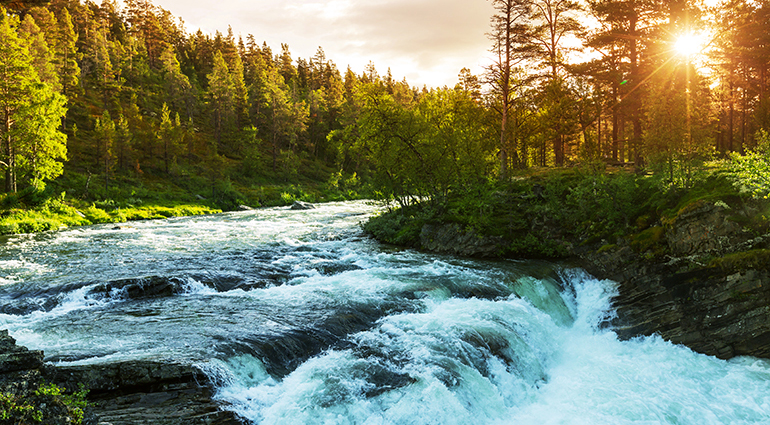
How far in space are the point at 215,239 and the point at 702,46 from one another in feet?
112

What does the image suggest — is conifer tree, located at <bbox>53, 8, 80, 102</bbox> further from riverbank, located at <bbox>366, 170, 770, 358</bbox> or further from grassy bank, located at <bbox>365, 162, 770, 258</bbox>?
riverbank, located at <bbox>366, 170, 770, 358</bbox>

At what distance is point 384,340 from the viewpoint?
33.0 ft

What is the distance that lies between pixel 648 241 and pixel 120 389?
1730 cm

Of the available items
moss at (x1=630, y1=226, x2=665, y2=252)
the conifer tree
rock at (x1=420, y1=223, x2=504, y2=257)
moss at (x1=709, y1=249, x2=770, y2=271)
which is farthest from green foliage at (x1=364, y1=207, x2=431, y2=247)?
the conifer tree

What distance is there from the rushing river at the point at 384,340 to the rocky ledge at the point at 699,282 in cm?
61

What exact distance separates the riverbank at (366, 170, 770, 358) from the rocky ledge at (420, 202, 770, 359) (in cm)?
3

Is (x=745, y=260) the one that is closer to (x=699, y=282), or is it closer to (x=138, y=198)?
(x=699, y=282)

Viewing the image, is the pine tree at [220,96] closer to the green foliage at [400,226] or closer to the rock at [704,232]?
the green foliage at [400,226]

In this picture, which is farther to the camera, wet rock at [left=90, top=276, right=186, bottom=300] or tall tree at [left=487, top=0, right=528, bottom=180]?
tall tree at [left=487, top=0, right=528, bottom=180]

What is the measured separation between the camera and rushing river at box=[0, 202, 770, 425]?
7980 millimetres

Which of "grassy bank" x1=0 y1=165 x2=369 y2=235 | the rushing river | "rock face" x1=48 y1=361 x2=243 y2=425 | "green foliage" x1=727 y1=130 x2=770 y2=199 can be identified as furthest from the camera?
"grassy bank" x1=0 y1=165 x2=369 y2=235

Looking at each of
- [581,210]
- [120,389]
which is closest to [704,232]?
[581,210]

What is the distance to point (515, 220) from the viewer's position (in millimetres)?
21219

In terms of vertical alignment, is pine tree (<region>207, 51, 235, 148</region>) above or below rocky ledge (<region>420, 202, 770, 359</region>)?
above
